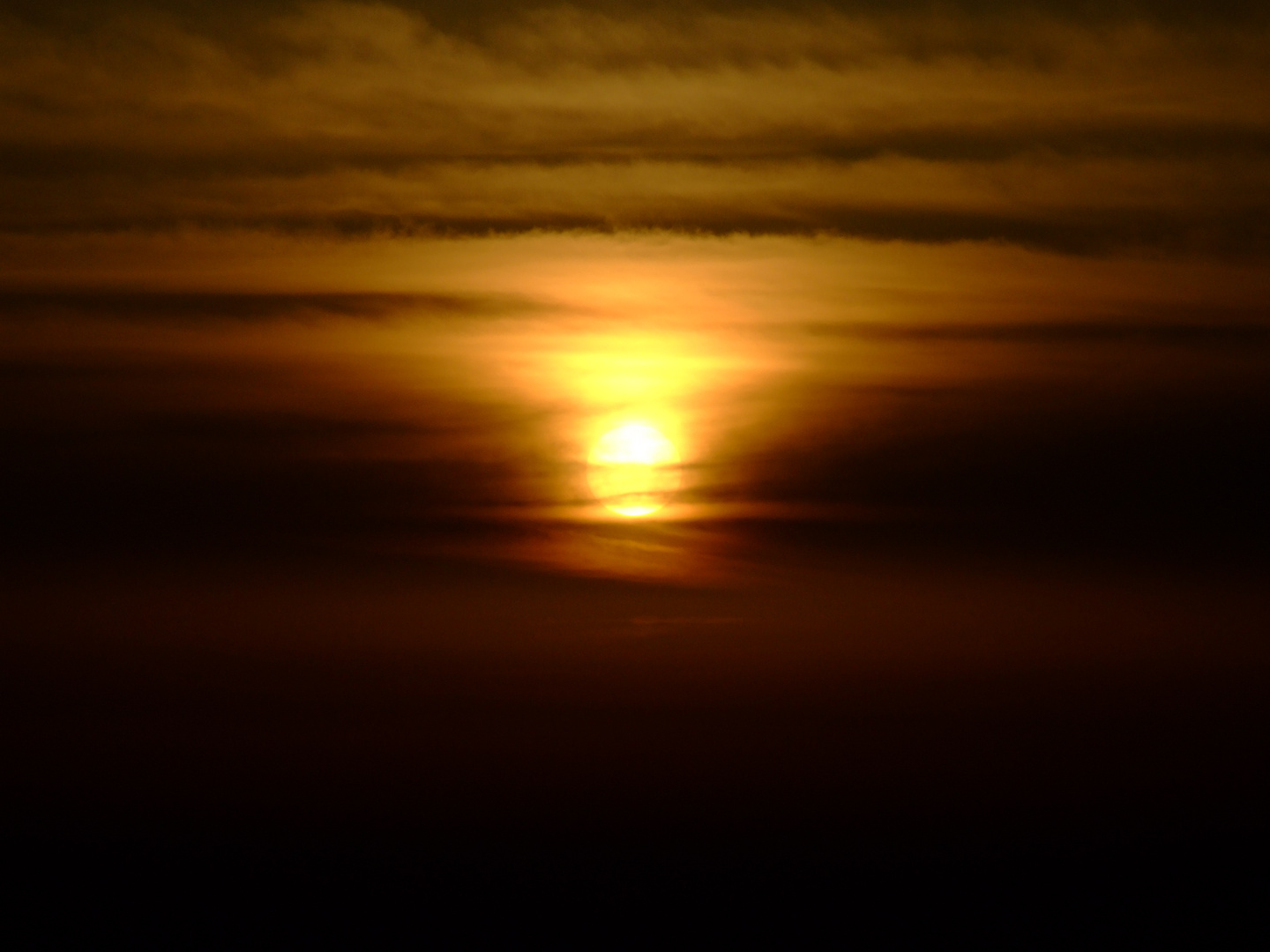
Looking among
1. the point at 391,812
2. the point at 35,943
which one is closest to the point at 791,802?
the point at 391,812

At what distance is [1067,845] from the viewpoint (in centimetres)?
848

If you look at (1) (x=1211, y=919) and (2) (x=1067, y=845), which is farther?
(2) (x=1067, y=845)

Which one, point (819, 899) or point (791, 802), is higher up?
point (791, 802)

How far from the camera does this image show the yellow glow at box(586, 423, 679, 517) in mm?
15625

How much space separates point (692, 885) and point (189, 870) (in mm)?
2232

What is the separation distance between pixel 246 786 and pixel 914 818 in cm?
334

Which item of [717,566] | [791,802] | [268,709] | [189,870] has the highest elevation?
[717,566]

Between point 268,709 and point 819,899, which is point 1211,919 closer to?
point 819,899

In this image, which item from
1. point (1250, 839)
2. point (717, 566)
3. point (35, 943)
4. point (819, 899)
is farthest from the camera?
point (717, 566)

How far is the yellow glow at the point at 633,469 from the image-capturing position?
1562 centimetres

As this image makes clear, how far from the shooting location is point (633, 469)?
56.3ft

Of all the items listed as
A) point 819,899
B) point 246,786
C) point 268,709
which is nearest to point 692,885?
point 819,899

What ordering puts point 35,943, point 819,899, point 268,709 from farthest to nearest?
point 268,709 → point 819,899 → point 35,943

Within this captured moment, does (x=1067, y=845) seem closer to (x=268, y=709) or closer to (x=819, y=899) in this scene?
(x=819, y=899)
